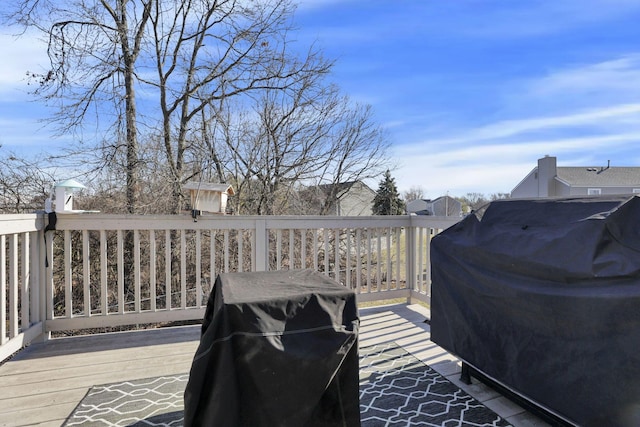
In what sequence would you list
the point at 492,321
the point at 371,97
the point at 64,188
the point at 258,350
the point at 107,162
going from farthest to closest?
the point at 371,97
the point at 107,162
the point at 64,188
the point at 492,321
the point at 258,350

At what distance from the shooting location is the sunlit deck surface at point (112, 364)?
1.88 m

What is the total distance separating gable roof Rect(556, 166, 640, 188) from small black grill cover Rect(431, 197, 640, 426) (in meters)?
18.6

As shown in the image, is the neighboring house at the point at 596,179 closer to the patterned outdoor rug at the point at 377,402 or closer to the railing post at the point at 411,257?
the railing post at the point at 411,257

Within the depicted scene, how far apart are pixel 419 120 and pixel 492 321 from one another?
371 inches

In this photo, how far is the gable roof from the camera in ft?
56.9

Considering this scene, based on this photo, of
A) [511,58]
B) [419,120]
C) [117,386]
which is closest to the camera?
[117,386]

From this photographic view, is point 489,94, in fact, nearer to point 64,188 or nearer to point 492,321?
point 492,321

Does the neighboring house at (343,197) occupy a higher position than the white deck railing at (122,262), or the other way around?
the neighboring house at (343,197)

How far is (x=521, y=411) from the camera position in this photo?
1839mm

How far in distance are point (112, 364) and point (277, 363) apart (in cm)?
192

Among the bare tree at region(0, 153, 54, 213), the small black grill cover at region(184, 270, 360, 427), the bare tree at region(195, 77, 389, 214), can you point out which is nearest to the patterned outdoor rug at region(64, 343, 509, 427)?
the small black grill cover at region(184, 270, 360, 427)

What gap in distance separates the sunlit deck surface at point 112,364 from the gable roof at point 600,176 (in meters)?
18.1

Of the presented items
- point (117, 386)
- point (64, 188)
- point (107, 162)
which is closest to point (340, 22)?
A: point (107, 162)

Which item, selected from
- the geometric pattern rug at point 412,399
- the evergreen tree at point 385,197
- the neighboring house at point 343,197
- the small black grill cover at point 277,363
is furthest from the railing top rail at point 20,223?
the evergreen tree at point 385,197
